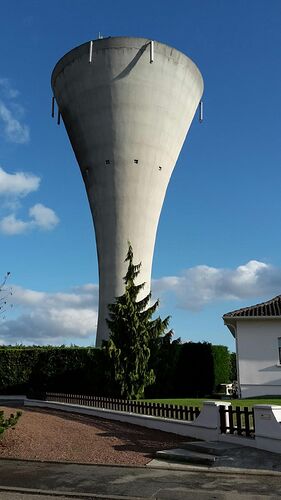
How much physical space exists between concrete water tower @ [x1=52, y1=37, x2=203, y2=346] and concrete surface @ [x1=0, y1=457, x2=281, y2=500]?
2229cm

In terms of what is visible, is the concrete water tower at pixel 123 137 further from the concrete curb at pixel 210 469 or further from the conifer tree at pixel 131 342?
the concrete curb at pixel 210 469

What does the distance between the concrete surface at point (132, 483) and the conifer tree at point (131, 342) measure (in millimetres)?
11892

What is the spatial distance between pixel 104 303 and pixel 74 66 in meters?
16.8

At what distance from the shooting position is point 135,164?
3381cm

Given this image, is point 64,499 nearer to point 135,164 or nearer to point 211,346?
point 211,346

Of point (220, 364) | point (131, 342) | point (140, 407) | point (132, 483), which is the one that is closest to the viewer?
point (132, 483)

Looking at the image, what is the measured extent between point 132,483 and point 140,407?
7.47 metres

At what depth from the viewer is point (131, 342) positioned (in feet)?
74.4

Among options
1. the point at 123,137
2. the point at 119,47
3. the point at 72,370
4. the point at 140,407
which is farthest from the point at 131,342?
the point at 119,47

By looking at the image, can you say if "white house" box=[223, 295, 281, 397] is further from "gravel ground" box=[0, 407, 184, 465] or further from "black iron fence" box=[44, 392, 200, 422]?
"gravel ground" box=[0, 407, 184, 465]

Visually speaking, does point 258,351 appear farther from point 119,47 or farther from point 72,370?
point 119,47

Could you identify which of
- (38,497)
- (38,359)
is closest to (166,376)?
(38,359)

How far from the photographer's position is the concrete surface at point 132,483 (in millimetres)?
8031

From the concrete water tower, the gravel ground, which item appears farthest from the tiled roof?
the concrete water tower
